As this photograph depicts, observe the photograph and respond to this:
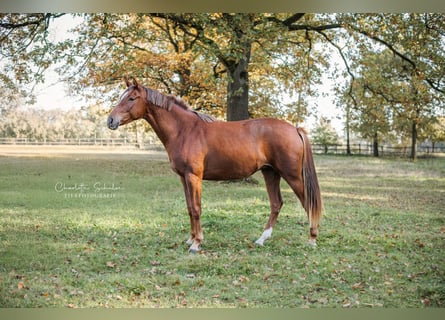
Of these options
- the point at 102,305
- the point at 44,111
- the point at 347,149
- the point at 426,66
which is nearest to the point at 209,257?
the point at 102,305

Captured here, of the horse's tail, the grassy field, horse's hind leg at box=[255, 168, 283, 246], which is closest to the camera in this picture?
the grassy field

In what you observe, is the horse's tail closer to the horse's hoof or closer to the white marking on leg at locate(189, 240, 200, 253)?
the horse's hoof

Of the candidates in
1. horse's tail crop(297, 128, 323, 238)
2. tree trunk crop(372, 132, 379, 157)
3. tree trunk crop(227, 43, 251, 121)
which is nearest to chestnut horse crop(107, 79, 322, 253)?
horse's tail crop(297, 128, 323, 238)

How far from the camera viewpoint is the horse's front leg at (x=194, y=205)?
4609mm

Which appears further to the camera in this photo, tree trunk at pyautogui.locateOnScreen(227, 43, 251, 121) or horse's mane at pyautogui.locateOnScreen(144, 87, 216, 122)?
tree trunk at pyautogui.locateOnScreen(227, 43, 251, 121)

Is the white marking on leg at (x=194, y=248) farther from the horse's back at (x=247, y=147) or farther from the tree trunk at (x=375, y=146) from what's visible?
the tree trunk at (x=375, y=146)

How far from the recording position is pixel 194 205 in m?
4.63

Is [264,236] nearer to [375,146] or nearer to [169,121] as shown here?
[169,121]

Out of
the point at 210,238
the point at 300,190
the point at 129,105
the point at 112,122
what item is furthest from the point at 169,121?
the point at 300,190

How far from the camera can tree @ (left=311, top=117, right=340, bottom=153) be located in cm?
505

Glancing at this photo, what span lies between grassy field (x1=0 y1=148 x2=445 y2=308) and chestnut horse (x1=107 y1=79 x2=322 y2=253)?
0.75 ft

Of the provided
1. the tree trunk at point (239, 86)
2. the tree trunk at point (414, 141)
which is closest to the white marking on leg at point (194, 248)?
the tree trunk at point (239, 86)

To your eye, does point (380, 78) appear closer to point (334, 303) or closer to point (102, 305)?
point (334, 303)

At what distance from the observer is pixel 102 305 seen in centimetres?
422
